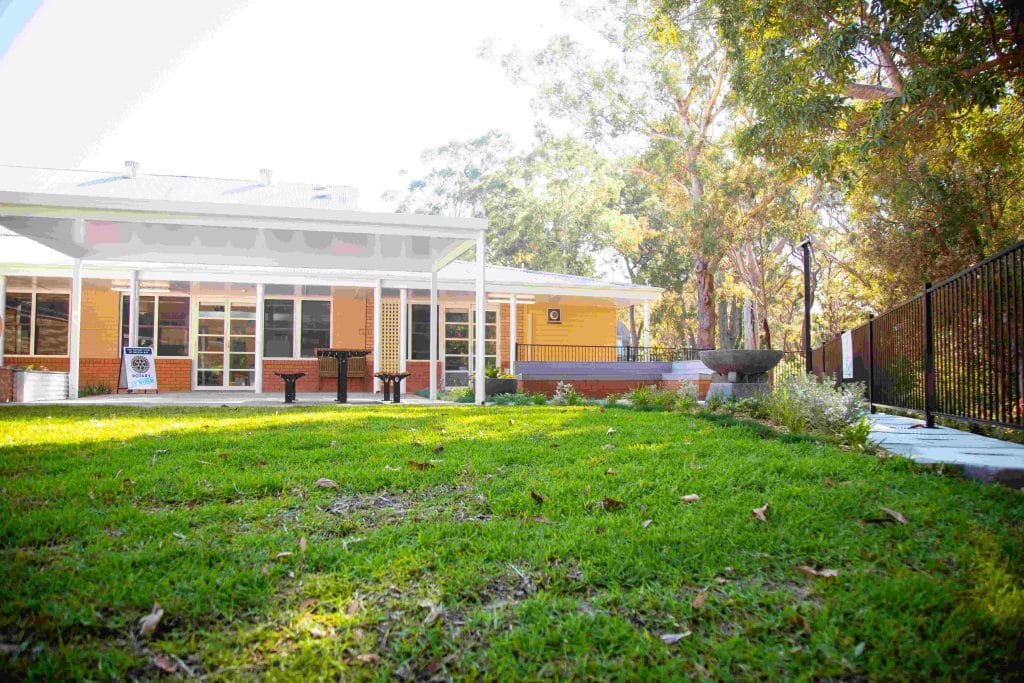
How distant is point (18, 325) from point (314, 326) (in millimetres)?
7049

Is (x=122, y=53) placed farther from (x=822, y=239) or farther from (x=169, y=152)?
(x=822, y=239)

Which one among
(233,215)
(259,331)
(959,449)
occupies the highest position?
(233,215)

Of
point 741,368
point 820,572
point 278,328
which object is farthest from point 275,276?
point 820,572

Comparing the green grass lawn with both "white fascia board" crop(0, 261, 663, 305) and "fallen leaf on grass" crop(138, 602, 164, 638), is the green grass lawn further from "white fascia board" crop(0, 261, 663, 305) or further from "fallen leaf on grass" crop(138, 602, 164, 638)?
"white fascia board" crop(0, 261, 663, 305)

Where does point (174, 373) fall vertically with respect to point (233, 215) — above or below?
below

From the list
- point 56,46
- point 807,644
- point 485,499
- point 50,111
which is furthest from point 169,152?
point 807,644

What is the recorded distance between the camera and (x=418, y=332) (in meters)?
18.2

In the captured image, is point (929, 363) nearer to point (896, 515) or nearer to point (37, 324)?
point (896, 515)

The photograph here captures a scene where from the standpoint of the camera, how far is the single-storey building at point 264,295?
11281mm

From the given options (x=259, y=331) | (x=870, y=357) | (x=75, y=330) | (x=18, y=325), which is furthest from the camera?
(x=18, y=325)

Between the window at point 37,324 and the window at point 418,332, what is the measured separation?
8690mm

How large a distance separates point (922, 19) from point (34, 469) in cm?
967

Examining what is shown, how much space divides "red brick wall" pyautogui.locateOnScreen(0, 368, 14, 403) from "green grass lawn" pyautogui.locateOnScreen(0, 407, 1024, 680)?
26.1 feet

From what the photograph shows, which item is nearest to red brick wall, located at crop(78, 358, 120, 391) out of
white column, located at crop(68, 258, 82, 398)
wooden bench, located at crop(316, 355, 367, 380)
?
wooden bench, located at crop(316, 355, 367, 380)
